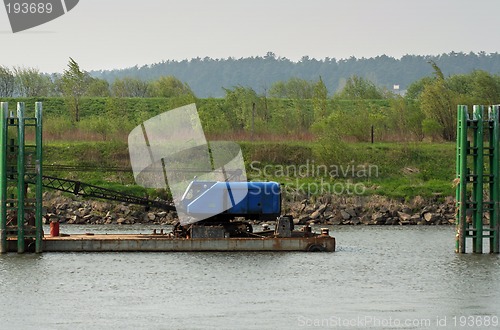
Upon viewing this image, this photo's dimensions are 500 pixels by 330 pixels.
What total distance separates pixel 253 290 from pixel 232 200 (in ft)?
27.4

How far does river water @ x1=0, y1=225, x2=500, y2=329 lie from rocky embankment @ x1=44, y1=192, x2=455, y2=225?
16.0 meters

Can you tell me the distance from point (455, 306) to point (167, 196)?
3685 centimetres

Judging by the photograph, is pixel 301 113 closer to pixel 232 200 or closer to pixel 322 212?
pixel 322 212

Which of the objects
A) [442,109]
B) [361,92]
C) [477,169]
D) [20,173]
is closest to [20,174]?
[20,173]

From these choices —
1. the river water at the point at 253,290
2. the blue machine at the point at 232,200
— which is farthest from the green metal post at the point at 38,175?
the blue machine at the point at 232,200

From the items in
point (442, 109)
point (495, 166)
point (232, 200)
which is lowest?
point (232, 200)

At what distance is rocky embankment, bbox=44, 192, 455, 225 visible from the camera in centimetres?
6538

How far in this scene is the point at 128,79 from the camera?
480ft

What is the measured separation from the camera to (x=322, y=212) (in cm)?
6606

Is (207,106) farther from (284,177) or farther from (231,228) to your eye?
(231,228)

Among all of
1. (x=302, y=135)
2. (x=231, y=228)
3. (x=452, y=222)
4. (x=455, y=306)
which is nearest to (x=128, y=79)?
(x=302, y=135)

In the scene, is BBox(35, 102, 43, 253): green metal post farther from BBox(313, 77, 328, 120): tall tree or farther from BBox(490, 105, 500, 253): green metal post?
BBox(313, 77, 328, 120): tall tree

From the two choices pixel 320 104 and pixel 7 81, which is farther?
pixel 7 81

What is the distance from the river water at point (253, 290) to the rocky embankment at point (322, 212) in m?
16.0
